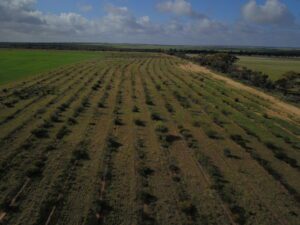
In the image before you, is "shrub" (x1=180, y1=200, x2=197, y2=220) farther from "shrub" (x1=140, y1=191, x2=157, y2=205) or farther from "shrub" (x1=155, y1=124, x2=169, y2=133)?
"shrub" (x1=155, y1=124, x2=169, y2=133)

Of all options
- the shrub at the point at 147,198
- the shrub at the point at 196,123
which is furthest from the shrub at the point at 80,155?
the shrub at the point at 196,123

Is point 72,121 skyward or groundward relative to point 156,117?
skyward

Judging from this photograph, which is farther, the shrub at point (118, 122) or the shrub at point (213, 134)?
the shrub at point (118, 122)

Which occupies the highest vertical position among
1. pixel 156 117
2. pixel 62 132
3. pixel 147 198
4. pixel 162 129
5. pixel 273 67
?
pixel 147 198

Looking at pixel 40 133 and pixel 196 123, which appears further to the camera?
pixel 196 123

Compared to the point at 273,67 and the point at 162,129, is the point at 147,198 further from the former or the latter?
the point at 273,67

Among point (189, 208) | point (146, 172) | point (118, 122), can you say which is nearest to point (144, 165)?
point (146, 172)

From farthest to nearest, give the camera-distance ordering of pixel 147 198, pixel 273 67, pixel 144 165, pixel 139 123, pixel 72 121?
pixel 273 67
pixel 139 123
pixel 72 121
pixel 144 165
pixel 147 198

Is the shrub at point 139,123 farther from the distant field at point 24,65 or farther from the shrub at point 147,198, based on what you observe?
the distant field at point 24,65
